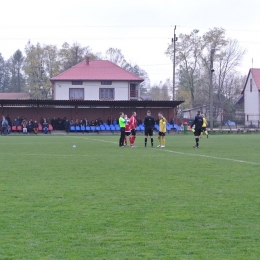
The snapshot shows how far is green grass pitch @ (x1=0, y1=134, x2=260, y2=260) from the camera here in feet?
22.8

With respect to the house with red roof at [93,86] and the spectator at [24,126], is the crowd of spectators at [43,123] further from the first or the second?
the house with red roof at [93,86]

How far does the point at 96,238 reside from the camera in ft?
24.7

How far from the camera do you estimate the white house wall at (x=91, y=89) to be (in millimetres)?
79125

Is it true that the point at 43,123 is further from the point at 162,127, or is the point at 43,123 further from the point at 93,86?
the point at 162,127

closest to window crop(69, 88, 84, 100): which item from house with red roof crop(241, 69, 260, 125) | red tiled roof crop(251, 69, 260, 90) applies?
house with red roof crop(241, 69, 260, 125)

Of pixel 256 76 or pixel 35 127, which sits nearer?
pixel 35 127

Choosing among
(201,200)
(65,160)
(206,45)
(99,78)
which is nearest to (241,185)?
(201,200)

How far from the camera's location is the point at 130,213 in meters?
9.22

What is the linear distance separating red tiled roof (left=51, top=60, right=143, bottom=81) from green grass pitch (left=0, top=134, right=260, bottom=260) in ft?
209

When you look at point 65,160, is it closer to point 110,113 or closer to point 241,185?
point 241,185

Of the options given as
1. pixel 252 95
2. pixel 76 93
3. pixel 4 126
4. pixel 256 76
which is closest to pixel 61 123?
pixel 4 126

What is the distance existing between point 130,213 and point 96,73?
238 ft

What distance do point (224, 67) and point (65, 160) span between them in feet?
229

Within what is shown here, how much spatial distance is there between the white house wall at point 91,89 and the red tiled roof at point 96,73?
2.33 ft
